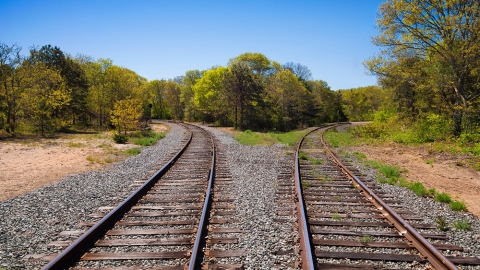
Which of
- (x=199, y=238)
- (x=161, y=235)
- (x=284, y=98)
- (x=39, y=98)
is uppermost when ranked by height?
(x=284, y=98)

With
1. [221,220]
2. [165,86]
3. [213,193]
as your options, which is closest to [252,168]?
[213,193]

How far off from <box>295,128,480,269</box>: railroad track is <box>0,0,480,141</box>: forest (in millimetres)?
11906

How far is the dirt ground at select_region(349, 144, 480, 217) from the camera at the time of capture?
789 cm

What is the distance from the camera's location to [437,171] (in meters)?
10.6

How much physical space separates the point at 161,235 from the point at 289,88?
3769 centimetres

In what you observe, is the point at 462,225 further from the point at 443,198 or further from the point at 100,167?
the point at 100,167

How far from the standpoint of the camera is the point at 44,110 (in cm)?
2380

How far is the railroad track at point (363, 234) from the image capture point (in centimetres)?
420

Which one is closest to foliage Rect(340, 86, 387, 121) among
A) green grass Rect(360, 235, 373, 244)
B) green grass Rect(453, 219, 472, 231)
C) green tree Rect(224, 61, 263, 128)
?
green tree Rect(224, 61, 263, 128)

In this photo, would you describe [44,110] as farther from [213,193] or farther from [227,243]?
[227,243]

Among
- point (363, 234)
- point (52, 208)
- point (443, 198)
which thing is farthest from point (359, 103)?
point (52, 208)

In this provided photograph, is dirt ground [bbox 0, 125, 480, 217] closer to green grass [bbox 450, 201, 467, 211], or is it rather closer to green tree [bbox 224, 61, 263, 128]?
green grass [bbox 450, 201, 467, 211]

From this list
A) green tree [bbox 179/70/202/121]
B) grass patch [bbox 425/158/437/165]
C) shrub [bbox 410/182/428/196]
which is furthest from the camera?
green tree [bbox 179/70/202/121]

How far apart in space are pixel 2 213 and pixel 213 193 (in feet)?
14.4
